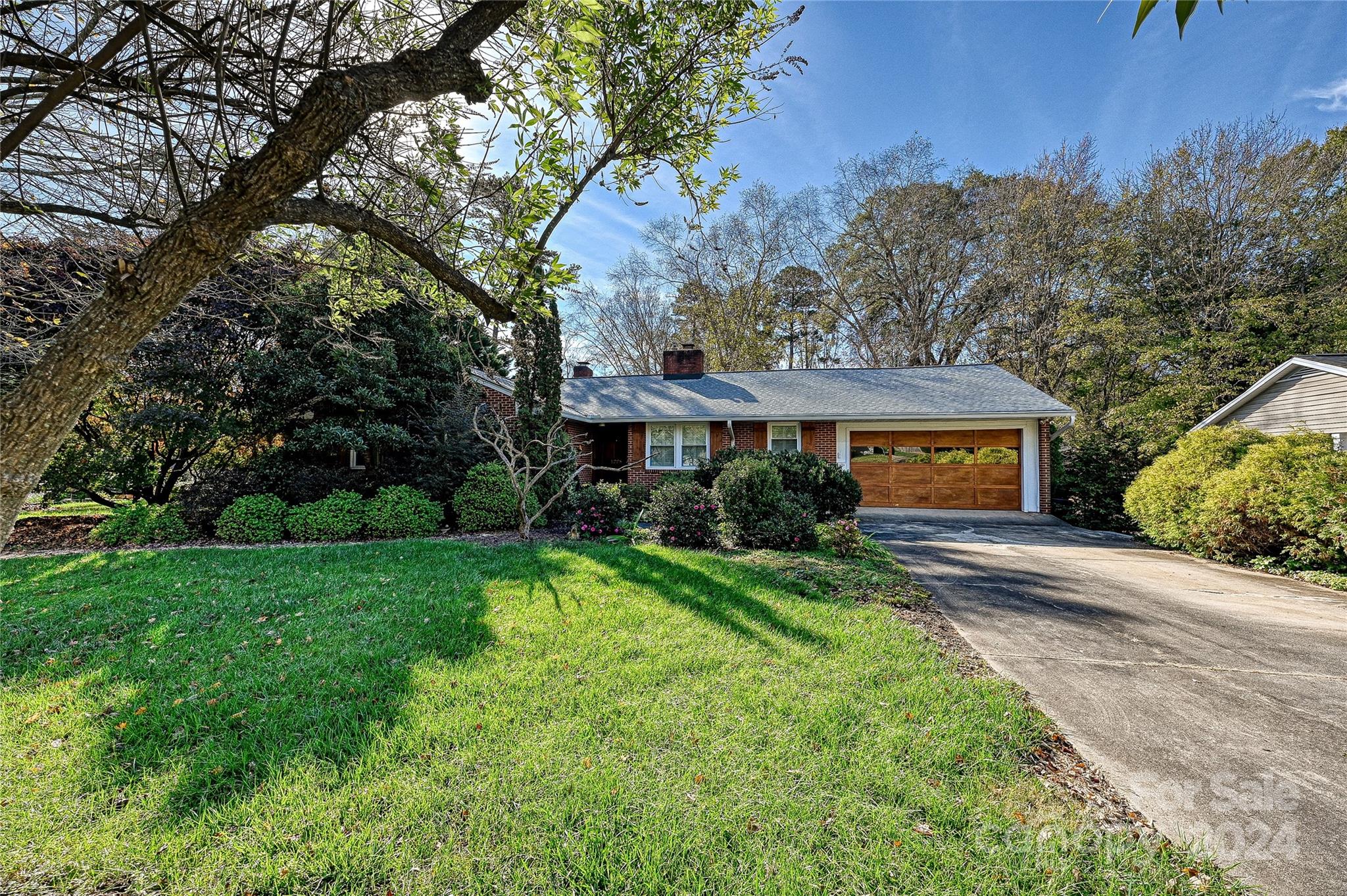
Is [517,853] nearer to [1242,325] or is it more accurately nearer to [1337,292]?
[1242,325]

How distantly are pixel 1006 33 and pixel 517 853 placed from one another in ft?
44.1

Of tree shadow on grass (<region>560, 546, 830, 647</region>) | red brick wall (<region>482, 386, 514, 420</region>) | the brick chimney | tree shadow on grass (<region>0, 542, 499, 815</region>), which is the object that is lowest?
tree shadow on grass (<region>0, 542, 499, 815</region>)

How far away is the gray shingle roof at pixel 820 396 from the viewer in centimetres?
1262

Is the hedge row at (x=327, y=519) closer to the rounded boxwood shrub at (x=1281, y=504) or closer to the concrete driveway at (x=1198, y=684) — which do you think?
the concrete driveway at (x=1198, y=684)

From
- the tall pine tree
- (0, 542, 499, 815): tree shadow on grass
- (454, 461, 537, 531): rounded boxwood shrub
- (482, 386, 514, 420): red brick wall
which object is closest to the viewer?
(0, 542, 499, 815): tree shadow on grass

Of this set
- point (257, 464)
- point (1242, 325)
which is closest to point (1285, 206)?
point (1242, 325)

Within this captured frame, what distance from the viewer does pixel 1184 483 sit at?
869 cm

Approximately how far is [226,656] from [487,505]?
5873 mm

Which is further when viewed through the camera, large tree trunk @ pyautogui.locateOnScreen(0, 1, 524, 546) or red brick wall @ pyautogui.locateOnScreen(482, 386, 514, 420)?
red brick wall @ pyautogui.locateOnScreen(482, 386, 514, 420)

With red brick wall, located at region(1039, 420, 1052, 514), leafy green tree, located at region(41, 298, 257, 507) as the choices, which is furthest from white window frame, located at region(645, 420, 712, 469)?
leafy green tree, located at region(41, 298, 257, 507)

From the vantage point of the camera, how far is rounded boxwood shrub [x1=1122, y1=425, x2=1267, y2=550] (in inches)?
333

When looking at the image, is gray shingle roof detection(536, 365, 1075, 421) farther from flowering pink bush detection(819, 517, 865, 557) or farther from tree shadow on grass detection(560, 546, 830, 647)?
tree shadow on grass detection(560, 546, 830, 647)

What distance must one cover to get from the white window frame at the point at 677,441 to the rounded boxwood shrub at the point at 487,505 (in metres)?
5.15

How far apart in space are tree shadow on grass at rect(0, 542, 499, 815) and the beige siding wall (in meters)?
13.7
